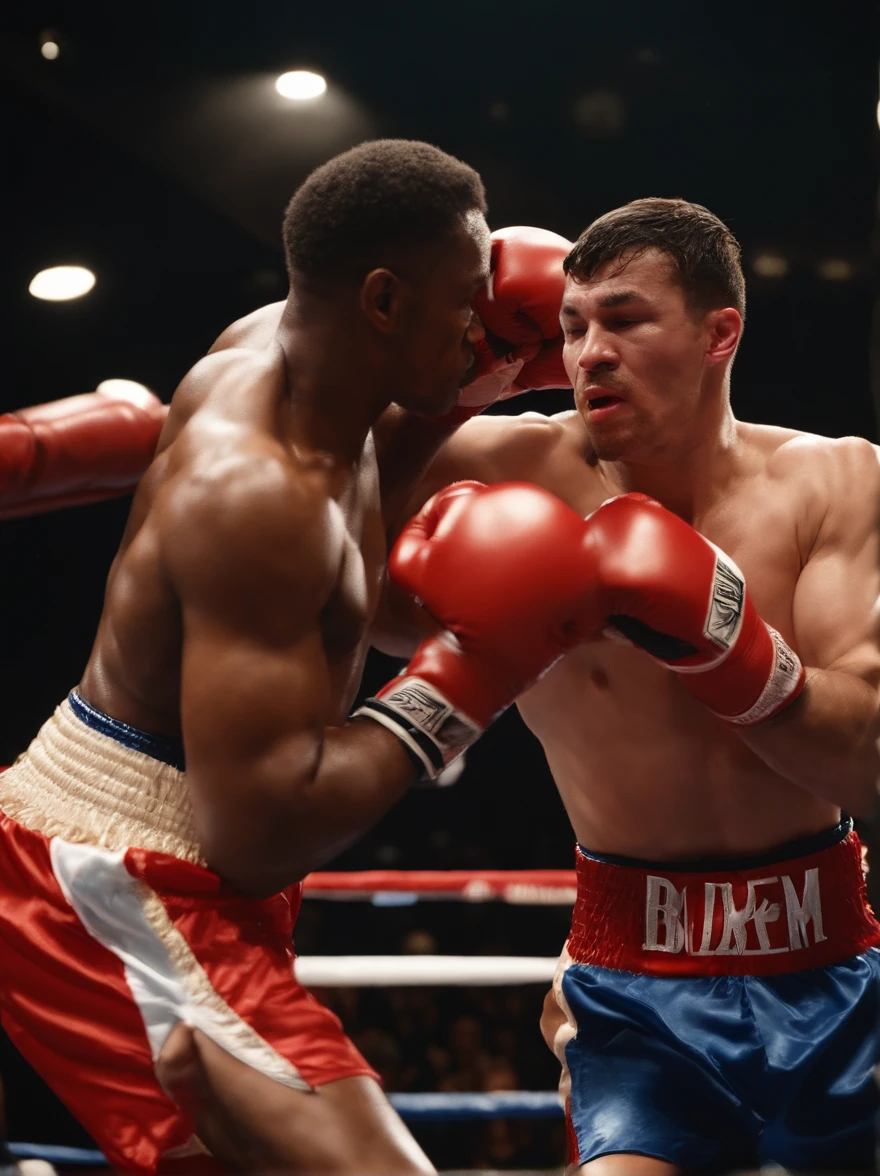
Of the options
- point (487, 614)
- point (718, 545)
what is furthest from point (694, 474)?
point (487, 614)

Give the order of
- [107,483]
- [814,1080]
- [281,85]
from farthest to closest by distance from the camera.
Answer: [281,85], [107,483], [814,1080]

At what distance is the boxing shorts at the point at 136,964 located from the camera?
1.30 metres

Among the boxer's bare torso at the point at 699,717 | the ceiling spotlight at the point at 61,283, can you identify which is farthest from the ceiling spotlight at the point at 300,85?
the boxer's bare torso at the point at 699,717

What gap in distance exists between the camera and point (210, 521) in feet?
4.20

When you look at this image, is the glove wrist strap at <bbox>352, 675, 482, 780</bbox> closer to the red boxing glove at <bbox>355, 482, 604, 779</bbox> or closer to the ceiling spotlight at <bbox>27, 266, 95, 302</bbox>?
the red boxing glove at <bbox>355, 482, 604, 779</bbox>

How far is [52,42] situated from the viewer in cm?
482

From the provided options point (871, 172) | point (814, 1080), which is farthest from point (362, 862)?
point (814, 1080)

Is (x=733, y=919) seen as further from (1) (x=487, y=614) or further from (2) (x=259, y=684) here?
(2) (x=259, y=684)

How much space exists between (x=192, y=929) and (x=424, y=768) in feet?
1.02

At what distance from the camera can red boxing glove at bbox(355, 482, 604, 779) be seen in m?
1.39

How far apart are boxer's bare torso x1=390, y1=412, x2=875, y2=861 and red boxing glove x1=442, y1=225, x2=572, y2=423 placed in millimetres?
137

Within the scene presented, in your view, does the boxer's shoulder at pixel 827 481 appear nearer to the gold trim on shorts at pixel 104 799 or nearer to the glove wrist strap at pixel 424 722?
the glove wrist strap at pixel 424 722

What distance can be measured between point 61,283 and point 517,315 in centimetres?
410

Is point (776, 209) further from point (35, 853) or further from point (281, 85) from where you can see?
point (35, 853)
